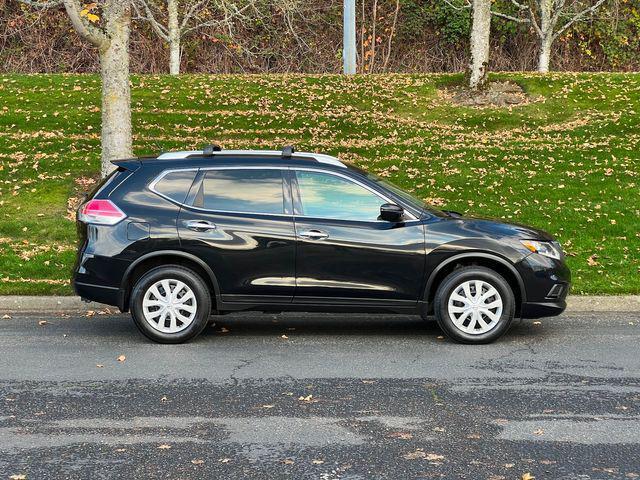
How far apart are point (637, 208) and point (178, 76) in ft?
44.6

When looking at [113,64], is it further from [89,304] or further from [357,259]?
[357,259]

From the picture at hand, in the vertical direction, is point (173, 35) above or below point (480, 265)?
above

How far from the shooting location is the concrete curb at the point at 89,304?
1019 centimetres

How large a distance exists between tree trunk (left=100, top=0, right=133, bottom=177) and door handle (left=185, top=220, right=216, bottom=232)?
233 inches

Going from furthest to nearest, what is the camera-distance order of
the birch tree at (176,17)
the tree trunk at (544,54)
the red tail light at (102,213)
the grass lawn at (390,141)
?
the tree trunk at (544,54) → the birch tree at (176,17) → the grass lawn at (390,141) → the red tail light at (102,213)

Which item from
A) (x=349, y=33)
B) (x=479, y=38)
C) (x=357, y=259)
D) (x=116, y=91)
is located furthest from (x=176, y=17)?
(x=357, y=259)

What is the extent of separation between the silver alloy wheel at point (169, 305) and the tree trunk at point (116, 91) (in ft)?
19.8

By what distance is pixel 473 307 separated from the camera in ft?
27.8

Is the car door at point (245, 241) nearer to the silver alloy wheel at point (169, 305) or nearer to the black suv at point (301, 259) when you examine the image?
the black suv at point (301, 259)

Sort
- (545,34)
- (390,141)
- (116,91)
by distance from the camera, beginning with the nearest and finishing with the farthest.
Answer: (116,91) → (390,141) → (545,34)

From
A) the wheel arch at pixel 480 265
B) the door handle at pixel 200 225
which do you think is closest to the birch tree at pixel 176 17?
the door handle at pixel 200 225

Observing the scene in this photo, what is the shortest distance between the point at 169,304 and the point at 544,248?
347 cm

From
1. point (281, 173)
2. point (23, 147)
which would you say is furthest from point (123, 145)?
point (281, 173)

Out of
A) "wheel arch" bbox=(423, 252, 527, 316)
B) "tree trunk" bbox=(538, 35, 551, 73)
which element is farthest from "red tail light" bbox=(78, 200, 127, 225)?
"tree trunk" bbox=(538, 35, 551, 73)
